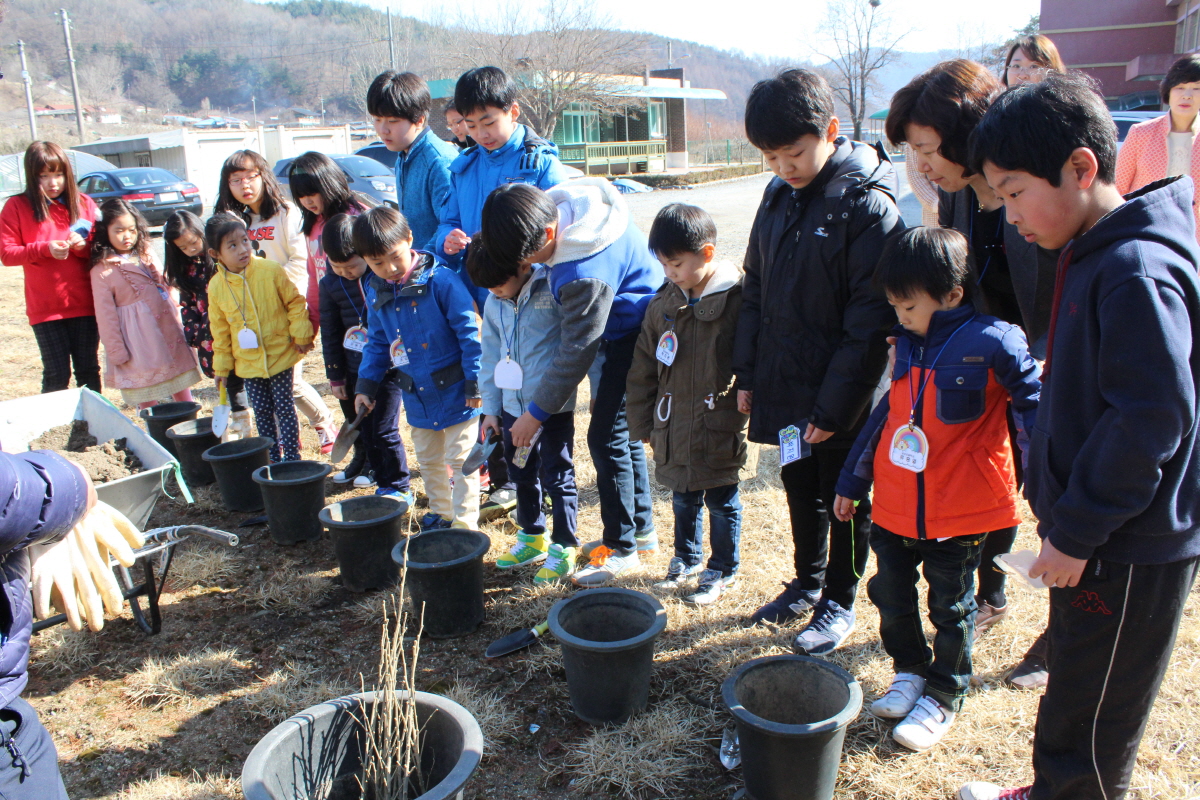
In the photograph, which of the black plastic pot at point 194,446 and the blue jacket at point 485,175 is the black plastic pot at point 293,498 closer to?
the black plastic pot at point 194,446

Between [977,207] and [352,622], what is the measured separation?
2602mm

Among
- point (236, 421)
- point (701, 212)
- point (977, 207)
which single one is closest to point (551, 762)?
point (701, 212)

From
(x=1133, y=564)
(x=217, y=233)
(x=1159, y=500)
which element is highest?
(x=217, y=233)

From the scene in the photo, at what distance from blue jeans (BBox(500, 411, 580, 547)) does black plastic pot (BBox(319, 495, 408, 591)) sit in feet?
1.74

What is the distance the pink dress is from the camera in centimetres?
449

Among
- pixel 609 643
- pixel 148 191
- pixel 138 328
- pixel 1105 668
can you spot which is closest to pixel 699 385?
pixel 609 643

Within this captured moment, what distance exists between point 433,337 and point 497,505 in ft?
3.25

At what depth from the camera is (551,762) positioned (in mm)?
2244

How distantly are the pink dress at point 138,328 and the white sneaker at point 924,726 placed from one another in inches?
170

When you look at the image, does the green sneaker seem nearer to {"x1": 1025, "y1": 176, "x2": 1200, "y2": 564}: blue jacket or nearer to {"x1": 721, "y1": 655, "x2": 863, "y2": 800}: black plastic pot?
{"x1": 721, "y1": 655, "x2": 863, "y2": 800}: black plastic pot

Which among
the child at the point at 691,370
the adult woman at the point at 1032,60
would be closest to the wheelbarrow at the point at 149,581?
the child at the point at 691,370

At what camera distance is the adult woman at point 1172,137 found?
3.27 meters

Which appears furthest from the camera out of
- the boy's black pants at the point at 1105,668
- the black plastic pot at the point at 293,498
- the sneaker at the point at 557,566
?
the black plastic pot at the point at 293,498

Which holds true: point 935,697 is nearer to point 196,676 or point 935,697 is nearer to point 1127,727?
point 1127,727
